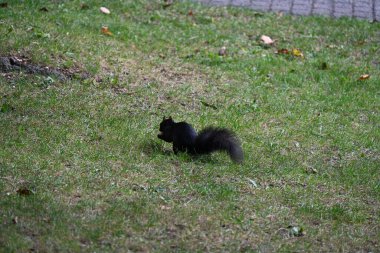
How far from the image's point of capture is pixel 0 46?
27.6 feet

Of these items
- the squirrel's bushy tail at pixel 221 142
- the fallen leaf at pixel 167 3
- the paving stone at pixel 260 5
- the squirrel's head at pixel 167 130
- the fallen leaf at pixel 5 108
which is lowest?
the fallen leaf at pixel 167 3

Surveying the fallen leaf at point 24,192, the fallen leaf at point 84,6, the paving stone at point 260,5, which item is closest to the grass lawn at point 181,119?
the fallen leaf at point 24,192

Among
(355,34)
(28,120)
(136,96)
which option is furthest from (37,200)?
(355,34)

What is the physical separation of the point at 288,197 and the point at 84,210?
1704 mm

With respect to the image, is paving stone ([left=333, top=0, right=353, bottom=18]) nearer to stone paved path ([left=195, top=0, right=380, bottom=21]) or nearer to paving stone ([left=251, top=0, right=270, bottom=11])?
stone paved path ([left=195, top=0, right=380, bottom=21])

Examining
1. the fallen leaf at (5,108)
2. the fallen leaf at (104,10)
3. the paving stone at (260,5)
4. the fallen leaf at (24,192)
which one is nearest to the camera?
the fallen leaf at (24,192)

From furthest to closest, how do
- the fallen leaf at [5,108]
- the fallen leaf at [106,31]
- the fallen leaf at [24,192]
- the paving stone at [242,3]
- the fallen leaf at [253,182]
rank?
the paving stone at [242,3]
the fallen leaf at [106,31]
the fallen leaf at [5,108]
the fallen leaf at [253,182]
the fallen leaf at [24,192]

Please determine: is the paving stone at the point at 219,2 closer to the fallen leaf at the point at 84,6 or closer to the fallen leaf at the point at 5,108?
the fallen leaf at the point at 84,6

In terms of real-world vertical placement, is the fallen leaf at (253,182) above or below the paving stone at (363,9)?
above

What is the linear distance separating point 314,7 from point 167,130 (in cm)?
585

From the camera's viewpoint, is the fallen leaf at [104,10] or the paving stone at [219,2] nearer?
the fallen leaf at [104,10]

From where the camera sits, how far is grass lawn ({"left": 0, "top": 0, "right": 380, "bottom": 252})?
17.8 ft

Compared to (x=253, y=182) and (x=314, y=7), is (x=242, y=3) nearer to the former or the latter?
(x=314, y=7)

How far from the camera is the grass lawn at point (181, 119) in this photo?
213 inches
